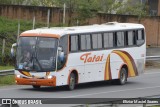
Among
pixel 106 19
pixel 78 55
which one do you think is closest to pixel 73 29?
pixel 78 55

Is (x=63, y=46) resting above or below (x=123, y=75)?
above

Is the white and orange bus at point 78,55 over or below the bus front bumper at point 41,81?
over

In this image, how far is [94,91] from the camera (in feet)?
98.3

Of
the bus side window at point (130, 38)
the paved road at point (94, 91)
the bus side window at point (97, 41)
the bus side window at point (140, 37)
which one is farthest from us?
the bus side window at point (140, 37)

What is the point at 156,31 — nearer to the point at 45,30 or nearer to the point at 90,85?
the point at 90,85

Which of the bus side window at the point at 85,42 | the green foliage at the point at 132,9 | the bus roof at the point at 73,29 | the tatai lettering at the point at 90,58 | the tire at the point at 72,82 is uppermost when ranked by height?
the green foliage at the point at 132,9

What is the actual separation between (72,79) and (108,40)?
3635mm

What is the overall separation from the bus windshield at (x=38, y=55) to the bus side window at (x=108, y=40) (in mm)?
3977

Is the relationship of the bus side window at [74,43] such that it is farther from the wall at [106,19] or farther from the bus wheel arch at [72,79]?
the wall at [106,19]

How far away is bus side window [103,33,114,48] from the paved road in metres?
2.00

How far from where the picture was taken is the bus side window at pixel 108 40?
3238 cm

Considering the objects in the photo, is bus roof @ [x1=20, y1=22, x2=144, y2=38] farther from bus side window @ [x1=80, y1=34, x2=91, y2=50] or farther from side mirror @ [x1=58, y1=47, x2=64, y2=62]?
side mirror @ [x1=58, y1=47, x2=64, y2=62]

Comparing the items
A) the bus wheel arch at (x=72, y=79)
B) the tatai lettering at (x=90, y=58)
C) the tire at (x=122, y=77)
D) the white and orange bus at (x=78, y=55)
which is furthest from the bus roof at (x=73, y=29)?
the tire at (x=122, y=77)

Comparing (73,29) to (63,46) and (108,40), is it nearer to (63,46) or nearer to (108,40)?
(63,46)
